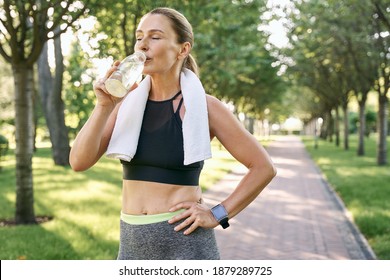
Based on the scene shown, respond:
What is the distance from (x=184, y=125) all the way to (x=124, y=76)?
30cm

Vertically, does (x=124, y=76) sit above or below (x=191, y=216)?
above

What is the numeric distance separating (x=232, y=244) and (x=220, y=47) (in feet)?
46.8

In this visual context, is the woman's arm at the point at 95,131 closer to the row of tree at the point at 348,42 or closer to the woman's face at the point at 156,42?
the woman's face at the point at 156,42

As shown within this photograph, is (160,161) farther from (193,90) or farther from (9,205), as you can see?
(9,205)

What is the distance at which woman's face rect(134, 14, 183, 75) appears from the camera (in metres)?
2.27

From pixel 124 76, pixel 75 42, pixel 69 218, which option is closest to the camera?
pixel 124 76

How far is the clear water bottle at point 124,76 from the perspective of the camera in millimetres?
2158

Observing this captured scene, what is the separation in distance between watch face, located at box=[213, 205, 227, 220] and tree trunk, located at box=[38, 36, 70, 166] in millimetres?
17528

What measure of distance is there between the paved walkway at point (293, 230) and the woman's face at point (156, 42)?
495 cm

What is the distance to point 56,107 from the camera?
65.9ft

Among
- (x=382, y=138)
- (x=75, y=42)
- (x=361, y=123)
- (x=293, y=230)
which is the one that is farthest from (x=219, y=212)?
(x=361, y=123)

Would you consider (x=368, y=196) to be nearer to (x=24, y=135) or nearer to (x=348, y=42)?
(x=24, y=135)

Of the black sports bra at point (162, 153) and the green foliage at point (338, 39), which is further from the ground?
the green foliage at point (338, 39)

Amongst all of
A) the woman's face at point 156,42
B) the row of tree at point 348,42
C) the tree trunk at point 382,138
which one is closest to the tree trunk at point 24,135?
the woman's face at point 156,42
